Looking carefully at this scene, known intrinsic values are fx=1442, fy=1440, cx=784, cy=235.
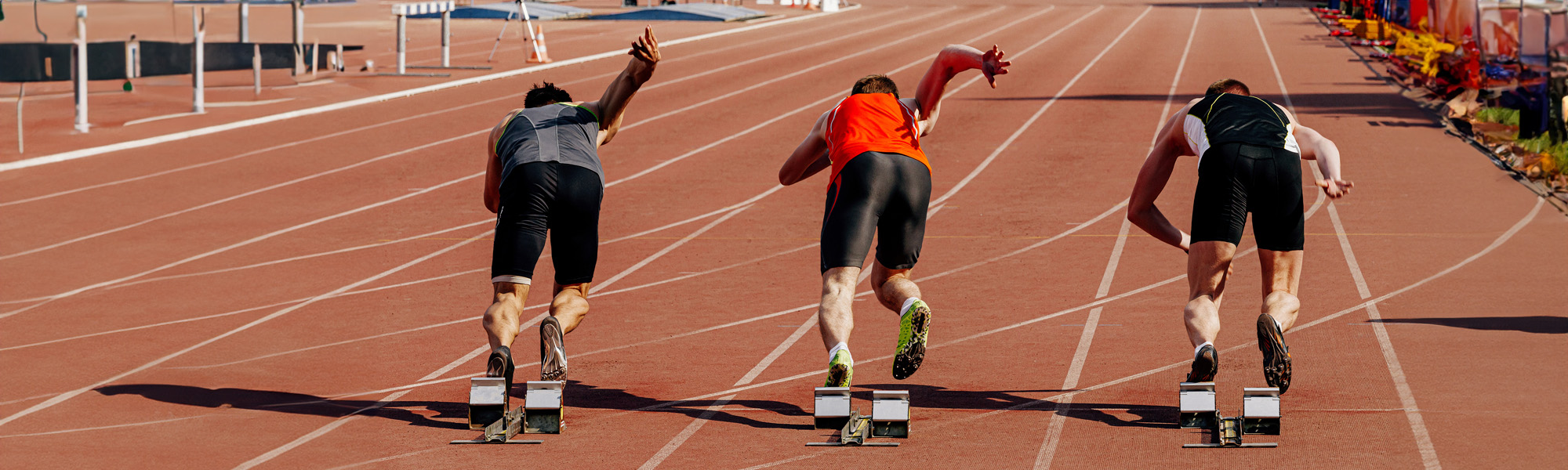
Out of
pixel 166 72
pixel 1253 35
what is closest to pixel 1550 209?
pixel 166 72

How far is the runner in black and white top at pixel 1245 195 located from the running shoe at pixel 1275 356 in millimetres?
61

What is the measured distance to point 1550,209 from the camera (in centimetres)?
1298

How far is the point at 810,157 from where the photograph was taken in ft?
22.4

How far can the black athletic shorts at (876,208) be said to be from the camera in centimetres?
624

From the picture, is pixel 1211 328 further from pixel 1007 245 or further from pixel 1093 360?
pixel 1007 245

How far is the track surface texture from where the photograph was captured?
20.2 ft

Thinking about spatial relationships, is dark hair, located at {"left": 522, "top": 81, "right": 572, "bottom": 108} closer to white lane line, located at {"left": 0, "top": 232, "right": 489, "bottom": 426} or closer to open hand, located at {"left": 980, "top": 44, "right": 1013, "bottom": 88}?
open hand, located at {"left": 980, "top": 44, "right": 1013, "bottom": 88}

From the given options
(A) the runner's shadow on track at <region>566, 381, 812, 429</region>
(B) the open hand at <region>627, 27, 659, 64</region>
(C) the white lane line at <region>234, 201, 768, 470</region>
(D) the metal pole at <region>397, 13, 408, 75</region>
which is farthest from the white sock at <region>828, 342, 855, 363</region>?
(D) the metal pole at <region>397, 13, 408, 75</region>

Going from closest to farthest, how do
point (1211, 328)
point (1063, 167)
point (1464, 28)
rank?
point (1211, 328)
point (1063, 167)
point (1464, 28)

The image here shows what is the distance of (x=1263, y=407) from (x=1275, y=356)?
250mm

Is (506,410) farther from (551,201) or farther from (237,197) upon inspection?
(237,197)

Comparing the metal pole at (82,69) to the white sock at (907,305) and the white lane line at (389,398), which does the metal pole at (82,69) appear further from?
the white sock at (907,305)

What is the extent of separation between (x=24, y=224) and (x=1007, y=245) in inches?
348

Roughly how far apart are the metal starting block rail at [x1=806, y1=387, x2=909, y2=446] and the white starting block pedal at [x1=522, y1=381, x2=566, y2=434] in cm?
109
